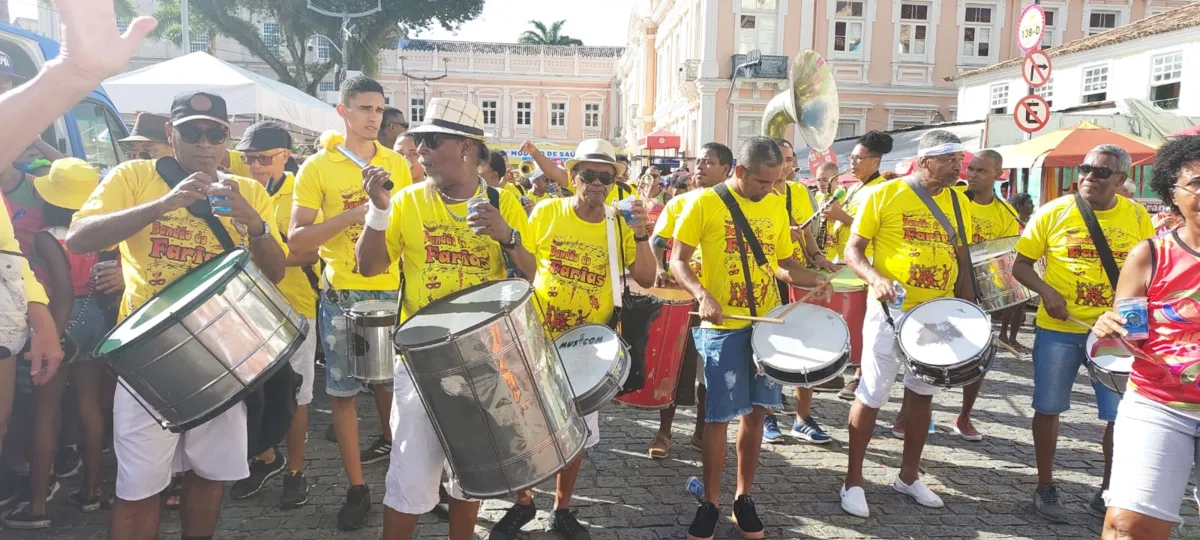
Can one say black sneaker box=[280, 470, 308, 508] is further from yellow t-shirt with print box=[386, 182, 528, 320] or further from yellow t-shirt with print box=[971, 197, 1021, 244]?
yellow t-shirt with print box=[971, 197, 1021, 244]

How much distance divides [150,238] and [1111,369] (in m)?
4.53

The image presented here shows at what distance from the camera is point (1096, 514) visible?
4.40 m

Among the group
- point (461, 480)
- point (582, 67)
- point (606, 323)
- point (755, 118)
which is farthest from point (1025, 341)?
point (582, 67)

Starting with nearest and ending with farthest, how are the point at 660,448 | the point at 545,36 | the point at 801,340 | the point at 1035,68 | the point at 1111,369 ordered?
the point at 1111,369 → the point at 801,340 → the point at 660,448 → the point at 1035,68 → the point at 545,36

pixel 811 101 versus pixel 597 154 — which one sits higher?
pixel 811 101

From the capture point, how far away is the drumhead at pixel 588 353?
10.8ft

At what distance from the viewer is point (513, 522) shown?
3.88 metres

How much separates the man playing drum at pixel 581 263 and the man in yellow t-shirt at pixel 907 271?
1434 millimetres

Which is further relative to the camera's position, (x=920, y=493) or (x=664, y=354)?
(x=920, y=493)

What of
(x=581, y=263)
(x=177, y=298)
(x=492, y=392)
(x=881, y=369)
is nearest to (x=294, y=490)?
(x=177, y=298)

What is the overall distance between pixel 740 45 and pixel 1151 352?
26608mm

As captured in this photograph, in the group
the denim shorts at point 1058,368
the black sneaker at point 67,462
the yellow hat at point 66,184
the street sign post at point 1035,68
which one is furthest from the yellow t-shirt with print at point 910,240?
the street sign post at point 1035,68

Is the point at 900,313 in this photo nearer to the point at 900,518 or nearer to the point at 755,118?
the point at 900,518

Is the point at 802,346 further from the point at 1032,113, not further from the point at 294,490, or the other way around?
the point at 1032,113
